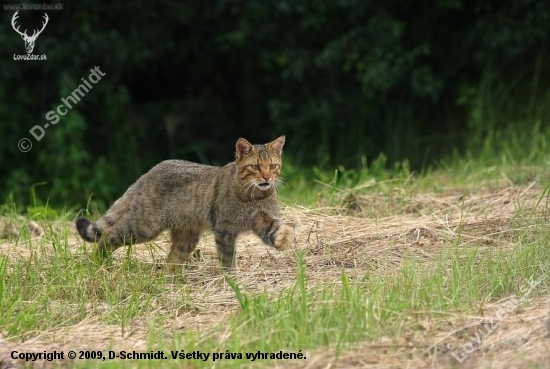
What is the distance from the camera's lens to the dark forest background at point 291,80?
11.8 meters

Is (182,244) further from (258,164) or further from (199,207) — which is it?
(258,164)

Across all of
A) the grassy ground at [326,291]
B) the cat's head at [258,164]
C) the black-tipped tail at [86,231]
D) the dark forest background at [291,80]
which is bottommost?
the grassy ground at [326,291]

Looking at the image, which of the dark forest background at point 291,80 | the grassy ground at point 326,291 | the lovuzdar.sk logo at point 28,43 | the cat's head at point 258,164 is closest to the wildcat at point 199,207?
the cat's head at point 258,164

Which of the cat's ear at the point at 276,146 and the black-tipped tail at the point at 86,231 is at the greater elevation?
the cat's ear at the point at 276,146

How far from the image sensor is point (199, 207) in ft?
22.4

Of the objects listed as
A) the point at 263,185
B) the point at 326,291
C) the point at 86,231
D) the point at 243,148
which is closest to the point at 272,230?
the point at 263,185

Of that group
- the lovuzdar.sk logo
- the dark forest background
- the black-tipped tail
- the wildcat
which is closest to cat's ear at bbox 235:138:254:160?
the wildcat

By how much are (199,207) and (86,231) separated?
→ 83 cm

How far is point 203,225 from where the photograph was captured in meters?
6.85

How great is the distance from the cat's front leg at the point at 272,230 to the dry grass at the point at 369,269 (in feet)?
0.73

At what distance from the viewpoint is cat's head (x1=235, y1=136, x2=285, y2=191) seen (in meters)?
6.54

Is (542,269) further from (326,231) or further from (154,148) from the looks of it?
(154,148)

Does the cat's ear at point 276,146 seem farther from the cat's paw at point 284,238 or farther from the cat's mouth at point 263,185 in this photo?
the cat's paw at point 284,238

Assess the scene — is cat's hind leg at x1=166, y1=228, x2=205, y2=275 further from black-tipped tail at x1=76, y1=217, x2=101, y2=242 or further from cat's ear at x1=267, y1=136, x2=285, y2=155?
cat's ear at x1=267, y1=136, x2=285, y2=155
